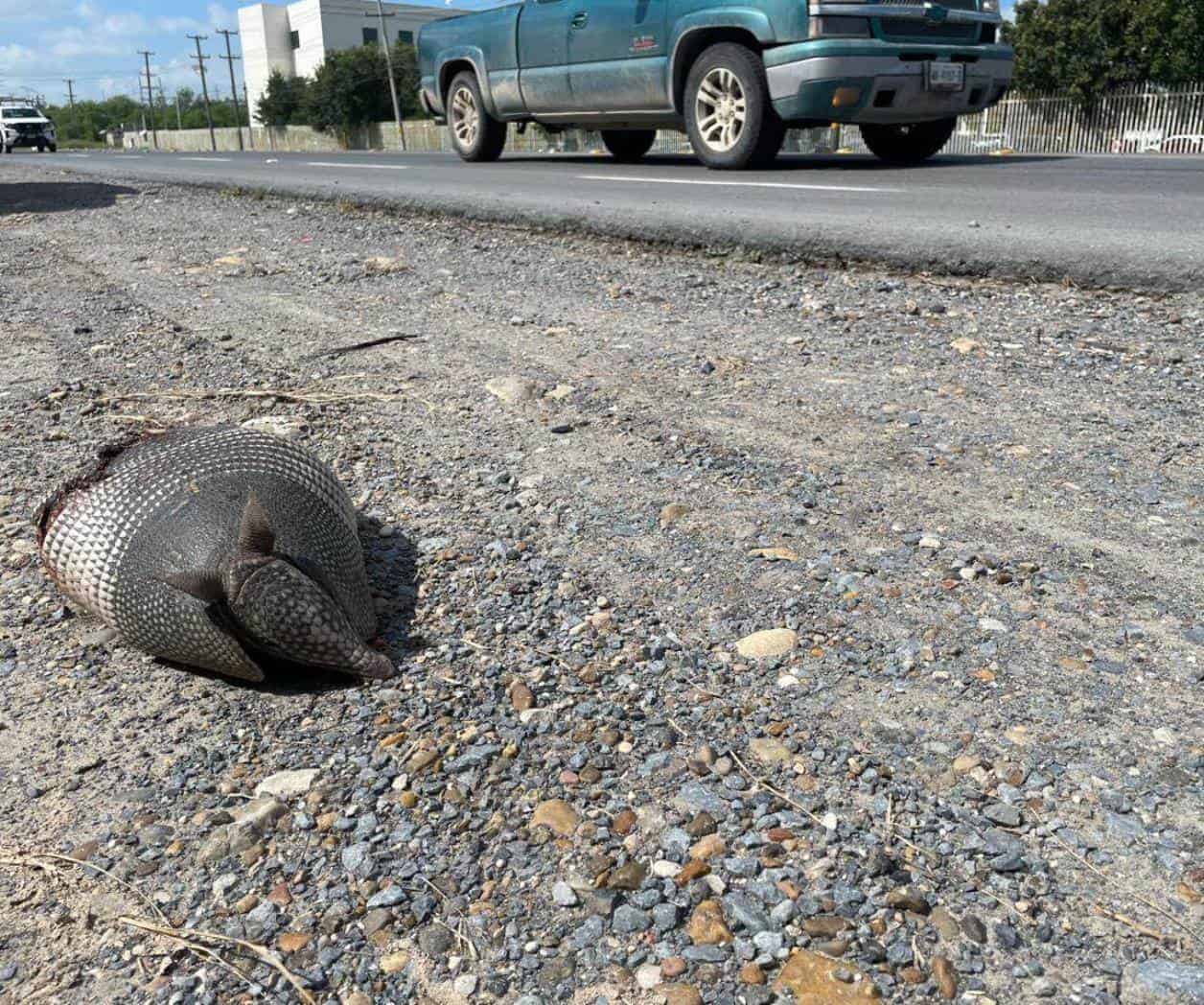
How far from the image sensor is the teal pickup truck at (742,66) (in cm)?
949

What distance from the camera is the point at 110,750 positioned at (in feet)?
7.50

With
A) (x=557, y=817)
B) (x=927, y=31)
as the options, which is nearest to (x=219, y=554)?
(x=557, y=817)

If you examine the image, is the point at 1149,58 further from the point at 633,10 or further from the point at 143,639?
the point at 143,639

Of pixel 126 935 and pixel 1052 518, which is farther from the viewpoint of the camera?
pixel 1052 518

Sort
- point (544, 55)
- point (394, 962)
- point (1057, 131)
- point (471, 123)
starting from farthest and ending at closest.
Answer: point (1057, 131) → point (471, 123) → point (544, 55) → point (394, 962)

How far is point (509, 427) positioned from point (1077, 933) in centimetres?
279

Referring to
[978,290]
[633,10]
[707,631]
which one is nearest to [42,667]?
[707,631]

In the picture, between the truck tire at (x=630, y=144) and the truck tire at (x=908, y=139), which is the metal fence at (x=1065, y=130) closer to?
the truck tire at (x=630, y=144)

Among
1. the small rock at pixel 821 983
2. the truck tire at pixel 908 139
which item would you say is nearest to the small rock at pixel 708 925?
the small rock at pixel 821 983

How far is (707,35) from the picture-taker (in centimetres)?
1038

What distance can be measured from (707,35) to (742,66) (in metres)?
0.77

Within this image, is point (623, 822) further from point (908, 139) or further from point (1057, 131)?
point (1057, 131)

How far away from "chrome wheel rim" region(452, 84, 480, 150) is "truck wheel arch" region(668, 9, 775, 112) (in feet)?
13.9

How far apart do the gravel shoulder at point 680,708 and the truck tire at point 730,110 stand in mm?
6213
